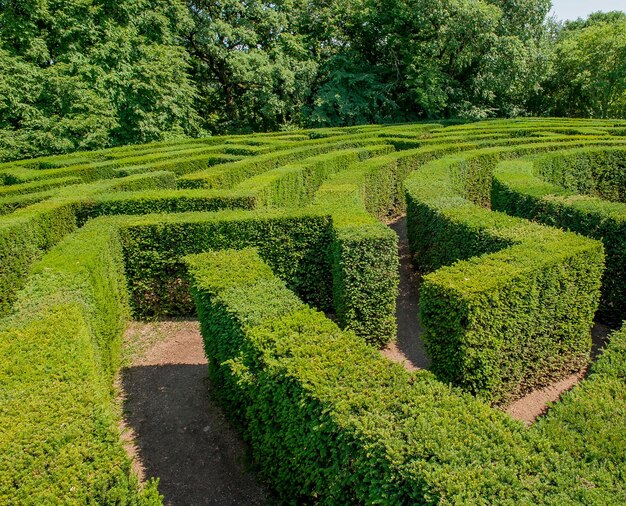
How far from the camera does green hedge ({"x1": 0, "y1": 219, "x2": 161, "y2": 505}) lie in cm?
339

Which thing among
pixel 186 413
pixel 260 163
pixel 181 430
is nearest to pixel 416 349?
pixel 186 413

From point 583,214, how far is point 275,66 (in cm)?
2603

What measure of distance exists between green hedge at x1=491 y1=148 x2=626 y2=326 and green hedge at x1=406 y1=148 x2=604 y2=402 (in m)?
1.79

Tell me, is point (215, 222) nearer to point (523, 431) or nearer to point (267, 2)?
point (523, 431)

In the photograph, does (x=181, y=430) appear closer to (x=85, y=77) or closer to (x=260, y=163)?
(x=260, y=163)

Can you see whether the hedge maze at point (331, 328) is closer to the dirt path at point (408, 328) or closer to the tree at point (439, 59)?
the dirt path at point (408, 328)

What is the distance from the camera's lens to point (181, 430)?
675cm

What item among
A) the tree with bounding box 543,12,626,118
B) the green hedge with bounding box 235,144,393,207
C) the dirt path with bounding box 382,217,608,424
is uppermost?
the tree with bounding box 543,12,626,118

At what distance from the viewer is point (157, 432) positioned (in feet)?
22.1

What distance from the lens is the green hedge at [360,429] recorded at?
3418 mm

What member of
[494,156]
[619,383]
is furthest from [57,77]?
[619,383]

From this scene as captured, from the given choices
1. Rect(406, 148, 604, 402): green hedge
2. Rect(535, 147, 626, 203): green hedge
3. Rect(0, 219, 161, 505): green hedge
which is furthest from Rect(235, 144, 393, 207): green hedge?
Rect(535, 147, 626, 203): green hedge

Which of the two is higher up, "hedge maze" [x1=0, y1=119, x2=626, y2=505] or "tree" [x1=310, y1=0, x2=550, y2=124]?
"tree" [x1=310, y1=0, x2=550, y2=124]

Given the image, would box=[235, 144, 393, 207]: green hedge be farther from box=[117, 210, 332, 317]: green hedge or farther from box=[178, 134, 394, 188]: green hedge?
box=[117, 210, 332, 317]: green hedge
